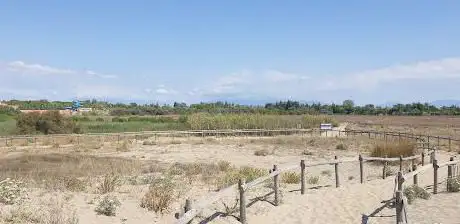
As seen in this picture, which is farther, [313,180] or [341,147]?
[341,147]

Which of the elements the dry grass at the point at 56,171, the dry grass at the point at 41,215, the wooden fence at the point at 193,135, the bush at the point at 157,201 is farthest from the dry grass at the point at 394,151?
the dry grass at the point at 41,215

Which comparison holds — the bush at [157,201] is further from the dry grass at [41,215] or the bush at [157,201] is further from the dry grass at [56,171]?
the dry grass at [56,171]

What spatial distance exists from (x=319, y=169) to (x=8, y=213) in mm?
15260

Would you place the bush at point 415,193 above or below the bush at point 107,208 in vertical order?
below

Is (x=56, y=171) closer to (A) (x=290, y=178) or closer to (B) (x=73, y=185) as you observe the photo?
(B) (x=73, y=185)

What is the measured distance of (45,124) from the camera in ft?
175

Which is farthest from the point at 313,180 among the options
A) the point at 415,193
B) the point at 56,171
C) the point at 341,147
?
the point at 341,147

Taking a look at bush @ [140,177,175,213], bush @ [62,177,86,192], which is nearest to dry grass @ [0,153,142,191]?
bush @ [62,177,86,192]

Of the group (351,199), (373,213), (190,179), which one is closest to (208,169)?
(190,179)

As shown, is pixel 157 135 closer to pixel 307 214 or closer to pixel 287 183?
pixel 287 183

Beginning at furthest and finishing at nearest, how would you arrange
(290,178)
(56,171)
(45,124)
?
(45,124) → (56,171) → (290,178)

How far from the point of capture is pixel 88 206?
485 inches

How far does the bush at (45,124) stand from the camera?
52625 millimetres

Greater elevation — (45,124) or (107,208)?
(45,124)
